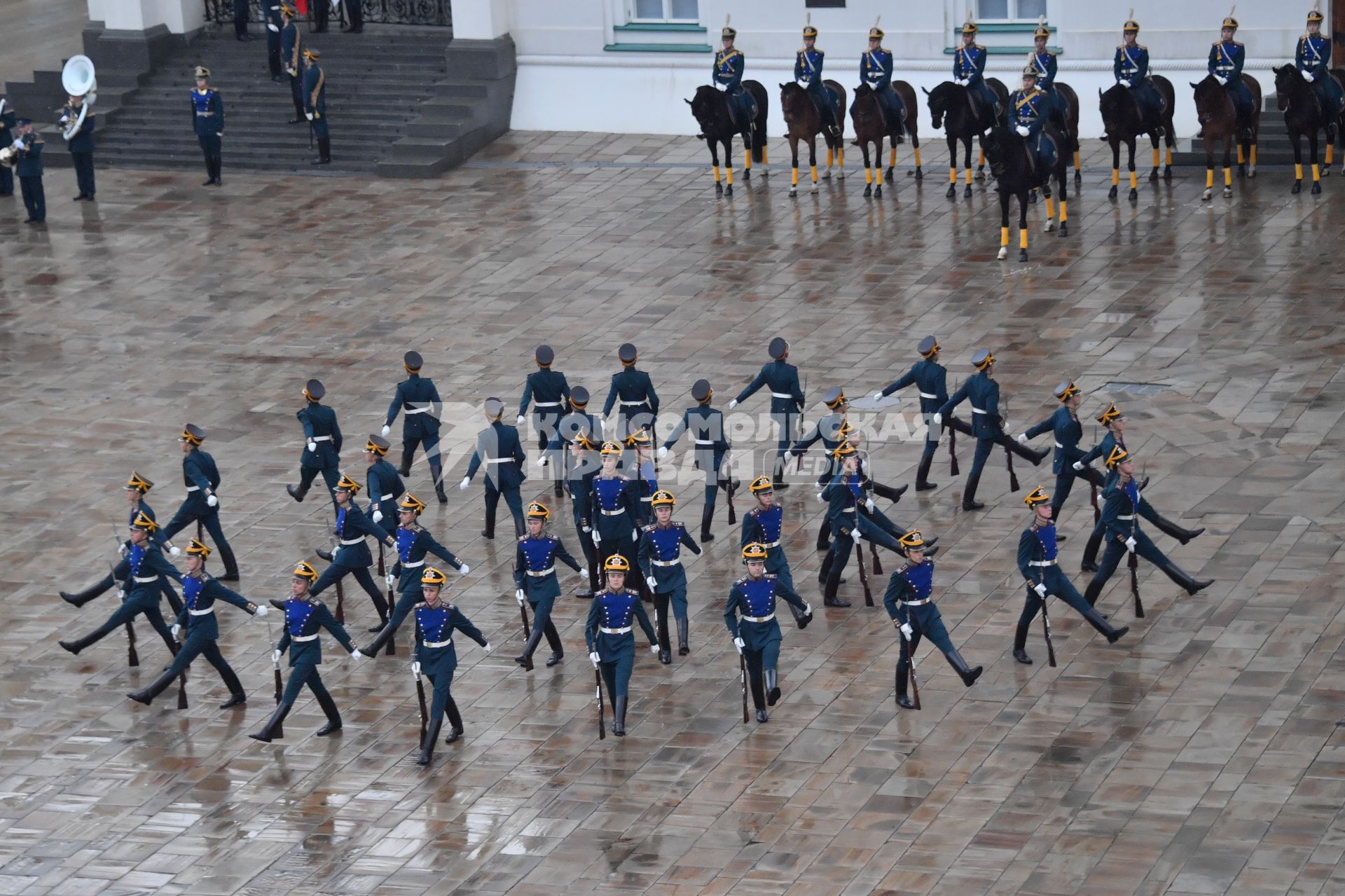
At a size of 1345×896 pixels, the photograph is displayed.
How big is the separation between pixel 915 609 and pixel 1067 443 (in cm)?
331

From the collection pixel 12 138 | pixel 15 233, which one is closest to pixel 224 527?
pixel 15 233

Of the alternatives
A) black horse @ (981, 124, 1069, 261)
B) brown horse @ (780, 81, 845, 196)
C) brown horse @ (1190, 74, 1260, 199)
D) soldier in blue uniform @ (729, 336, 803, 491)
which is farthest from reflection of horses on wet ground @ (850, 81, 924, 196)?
soldier in blue uniform @ (729, 336, 803, 491)

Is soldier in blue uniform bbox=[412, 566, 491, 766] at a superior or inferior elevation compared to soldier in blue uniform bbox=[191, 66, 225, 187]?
inferior

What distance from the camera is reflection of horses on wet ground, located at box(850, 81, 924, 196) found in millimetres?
28188

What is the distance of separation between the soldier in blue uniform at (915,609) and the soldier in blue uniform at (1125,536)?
1755 millimetres

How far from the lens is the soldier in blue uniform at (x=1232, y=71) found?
2647 cm

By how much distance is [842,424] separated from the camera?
62.6 feet

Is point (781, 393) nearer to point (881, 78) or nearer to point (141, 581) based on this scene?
point (141, 581)

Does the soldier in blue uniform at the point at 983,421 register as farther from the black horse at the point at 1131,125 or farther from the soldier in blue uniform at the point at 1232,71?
Answer: the soldier in blue uniform at the point at 1232,71

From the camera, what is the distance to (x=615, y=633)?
16.2 metres

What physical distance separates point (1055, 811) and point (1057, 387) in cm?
831

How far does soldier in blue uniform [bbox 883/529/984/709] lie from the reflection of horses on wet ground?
13107mm

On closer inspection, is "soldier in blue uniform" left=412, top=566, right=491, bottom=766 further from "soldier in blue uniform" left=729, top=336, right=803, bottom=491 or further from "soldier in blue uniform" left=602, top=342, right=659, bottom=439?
"soldier in blue uniform" left=729, top=336, right=803, bottom=491

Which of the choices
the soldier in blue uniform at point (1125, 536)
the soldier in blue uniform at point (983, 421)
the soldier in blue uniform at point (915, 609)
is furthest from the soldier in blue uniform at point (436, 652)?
the soldier in blue uniform at point (983, 421)
